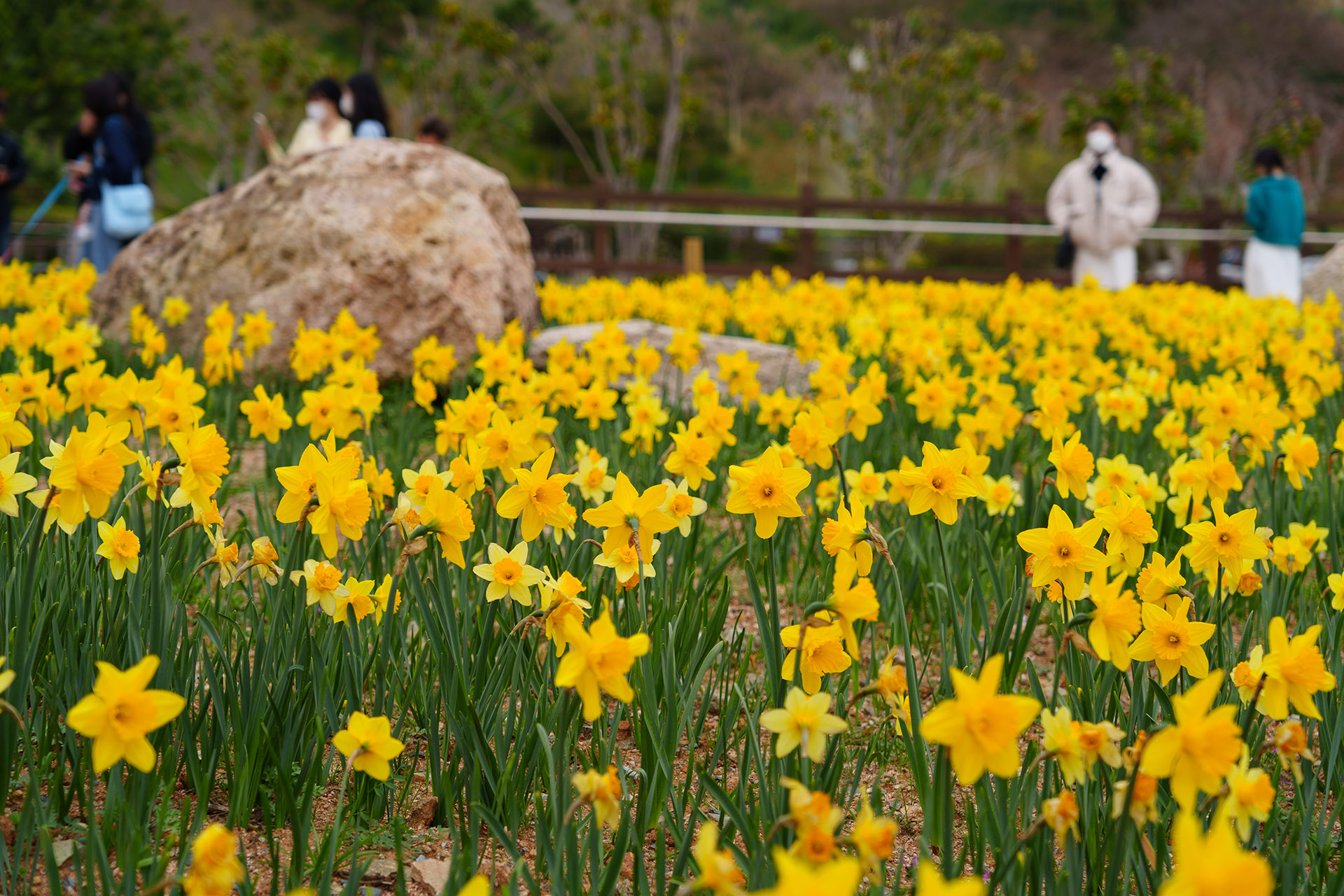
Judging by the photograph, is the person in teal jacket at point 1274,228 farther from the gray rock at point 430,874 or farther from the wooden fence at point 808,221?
the gray rock at point 430,874

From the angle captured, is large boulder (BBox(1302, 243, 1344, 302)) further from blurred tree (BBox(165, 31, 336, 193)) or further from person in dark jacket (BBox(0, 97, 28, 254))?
blurred tree (BBox(165, 31, 336, 193))

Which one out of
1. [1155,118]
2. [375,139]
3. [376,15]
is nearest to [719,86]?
[376,15]

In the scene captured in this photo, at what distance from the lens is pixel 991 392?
9.62 feet

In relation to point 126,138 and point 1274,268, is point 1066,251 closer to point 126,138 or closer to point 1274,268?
point 1274,268

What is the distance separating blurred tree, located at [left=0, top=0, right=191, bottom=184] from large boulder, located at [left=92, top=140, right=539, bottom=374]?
47.7 ft

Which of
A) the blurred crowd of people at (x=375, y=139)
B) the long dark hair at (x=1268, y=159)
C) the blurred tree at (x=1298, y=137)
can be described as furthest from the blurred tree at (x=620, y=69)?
the long dark hair at (x=1268, y=159)

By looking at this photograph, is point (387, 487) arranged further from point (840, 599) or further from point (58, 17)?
point (58, 17)

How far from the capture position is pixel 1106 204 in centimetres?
958

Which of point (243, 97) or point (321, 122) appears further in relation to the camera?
point (243, 97)

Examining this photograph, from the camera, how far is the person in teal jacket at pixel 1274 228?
31.3 feet

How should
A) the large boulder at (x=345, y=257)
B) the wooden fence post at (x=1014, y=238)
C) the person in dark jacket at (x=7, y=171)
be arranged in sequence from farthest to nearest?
the wooden fence post at (x=1014, y=238), the person in dark jacket at (x=7, y=171), the large boulder at (x=345, y=257)

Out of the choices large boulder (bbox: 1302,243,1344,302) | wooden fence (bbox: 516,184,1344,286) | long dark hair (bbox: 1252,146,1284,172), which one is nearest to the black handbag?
long dark hair (bbox: 1252,146,1284,172)

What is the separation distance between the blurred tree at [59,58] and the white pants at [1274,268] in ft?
55.0

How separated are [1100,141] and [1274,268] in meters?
2.04
